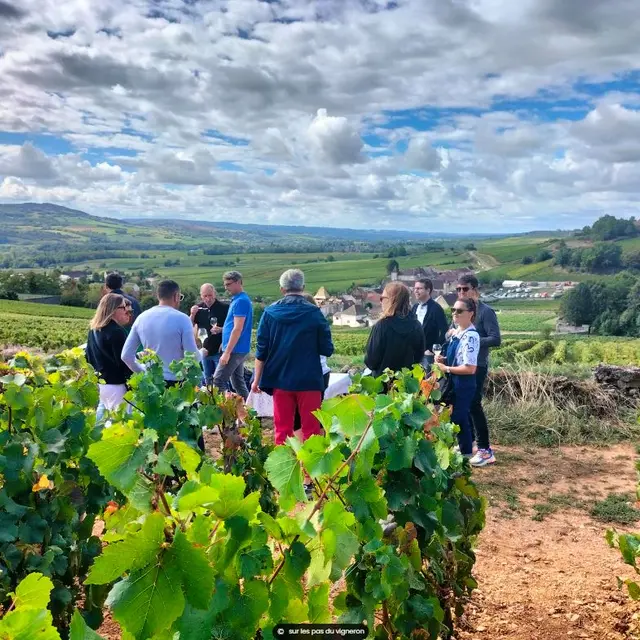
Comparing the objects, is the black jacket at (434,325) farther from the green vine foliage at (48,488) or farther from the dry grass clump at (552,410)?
the green vine foliage at (48,488)

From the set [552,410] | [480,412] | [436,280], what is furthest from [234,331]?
[436,280]

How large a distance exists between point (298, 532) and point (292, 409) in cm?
342

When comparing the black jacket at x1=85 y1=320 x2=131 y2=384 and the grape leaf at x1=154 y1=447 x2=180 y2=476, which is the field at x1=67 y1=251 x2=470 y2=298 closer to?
the black jacket at x1=85 y1=320 x2=131 y2=384

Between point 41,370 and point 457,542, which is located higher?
point 41,370

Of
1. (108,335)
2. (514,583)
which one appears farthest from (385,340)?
(108,335)

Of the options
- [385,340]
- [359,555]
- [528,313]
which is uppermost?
[385,340]

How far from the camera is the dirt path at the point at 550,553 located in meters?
3.02

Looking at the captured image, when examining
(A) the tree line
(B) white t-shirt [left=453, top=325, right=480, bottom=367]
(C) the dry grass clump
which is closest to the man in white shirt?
(B) white t-shirt [left=453, top=325, right=480, bottom=367]

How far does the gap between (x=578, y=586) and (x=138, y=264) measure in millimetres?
108886

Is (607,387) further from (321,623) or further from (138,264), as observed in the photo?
(138,264)

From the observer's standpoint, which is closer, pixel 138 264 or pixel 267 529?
pixel 267 529

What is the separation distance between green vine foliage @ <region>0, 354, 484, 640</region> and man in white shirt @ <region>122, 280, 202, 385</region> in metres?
2.43

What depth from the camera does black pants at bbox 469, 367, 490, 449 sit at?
559cm

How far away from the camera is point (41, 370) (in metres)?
2.98
